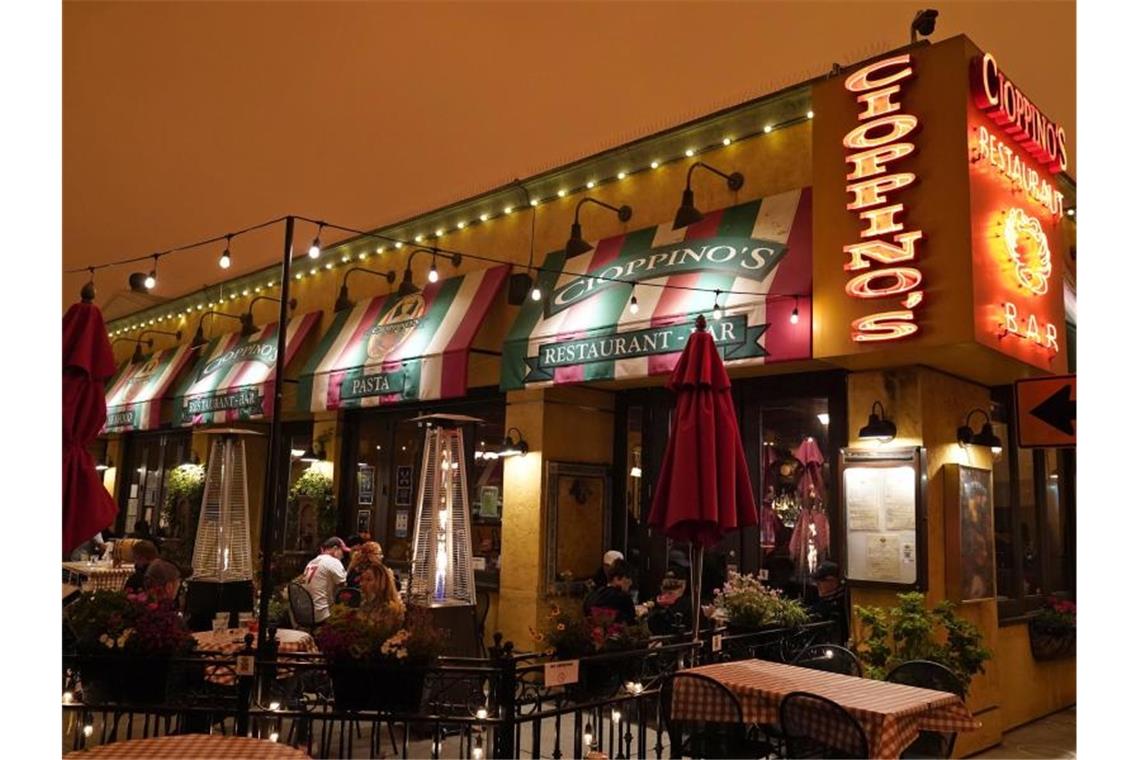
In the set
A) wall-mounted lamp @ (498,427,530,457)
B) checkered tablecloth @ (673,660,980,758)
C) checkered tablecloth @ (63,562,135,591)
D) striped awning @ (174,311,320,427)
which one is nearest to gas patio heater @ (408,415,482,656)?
wall-mounted lamp @ (498,427,530,457)

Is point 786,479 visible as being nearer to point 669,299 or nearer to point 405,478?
point 669,299

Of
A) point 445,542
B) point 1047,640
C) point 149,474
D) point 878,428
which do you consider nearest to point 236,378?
point 149,474

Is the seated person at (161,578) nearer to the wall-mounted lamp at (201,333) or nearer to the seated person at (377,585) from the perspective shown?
the seated person at (377,585)

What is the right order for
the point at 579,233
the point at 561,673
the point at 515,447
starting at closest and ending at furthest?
the point at 561,673
the point at 579,233
the point at 515,447

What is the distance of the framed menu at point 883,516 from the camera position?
7.69 metres

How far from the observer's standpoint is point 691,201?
942cm

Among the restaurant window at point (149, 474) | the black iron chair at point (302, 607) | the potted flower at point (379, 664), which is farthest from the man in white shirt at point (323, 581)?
the restaurant window at point (149, 474)

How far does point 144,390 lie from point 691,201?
1425cm

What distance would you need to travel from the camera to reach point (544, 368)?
10094mm

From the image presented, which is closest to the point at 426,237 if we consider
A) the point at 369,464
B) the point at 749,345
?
the point at 369,464

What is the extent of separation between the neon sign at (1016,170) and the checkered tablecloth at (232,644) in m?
6.74

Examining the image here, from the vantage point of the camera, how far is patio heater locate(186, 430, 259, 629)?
9680 mm

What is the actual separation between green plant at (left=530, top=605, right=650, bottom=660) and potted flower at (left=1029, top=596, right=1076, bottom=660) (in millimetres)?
5611
